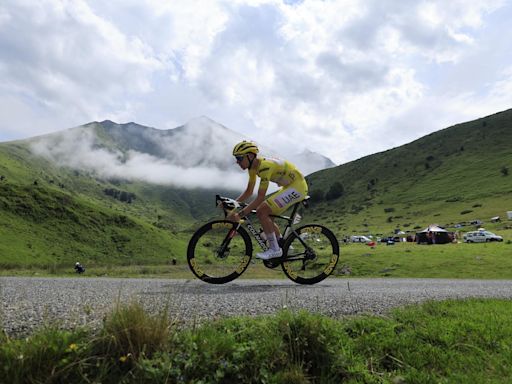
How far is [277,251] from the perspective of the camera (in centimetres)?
1030

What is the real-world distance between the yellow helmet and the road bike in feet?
4.10

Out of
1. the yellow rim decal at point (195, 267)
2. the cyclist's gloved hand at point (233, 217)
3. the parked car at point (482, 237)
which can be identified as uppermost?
the parked car at point (482, 237)

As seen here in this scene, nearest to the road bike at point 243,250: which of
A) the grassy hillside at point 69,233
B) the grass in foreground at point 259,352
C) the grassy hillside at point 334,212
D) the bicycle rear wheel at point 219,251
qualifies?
the bicycle rear wheel at point 219,251

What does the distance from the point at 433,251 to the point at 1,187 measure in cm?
12555

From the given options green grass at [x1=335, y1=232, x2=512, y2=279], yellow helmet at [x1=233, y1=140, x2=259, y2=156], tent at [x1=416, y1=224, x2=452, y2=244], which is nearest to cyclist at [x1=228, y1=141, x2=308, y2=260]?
yellow helmet at [x1=233, y1=140, x2=259, y2=156]

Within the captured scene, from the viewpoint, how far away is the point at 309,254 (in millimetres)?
10734

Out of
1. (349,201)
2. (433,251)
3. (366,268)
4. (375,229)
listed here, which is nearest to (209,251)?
(366,268)

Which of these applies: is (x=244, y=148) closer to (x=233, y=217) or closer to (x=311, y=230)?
(x=233, y=217)

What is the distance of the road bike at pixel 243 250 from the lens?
1022cm

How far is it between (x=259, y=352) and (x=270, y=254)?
571cm

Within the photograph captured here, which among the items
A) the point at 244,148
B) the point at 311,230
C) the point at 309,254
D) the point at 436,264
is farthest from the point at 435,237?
the point at 244,148

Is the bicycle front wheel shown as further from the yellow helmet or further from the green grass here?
the green grass

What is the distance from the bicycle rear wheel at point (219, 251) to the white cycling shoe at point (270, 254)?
419mm

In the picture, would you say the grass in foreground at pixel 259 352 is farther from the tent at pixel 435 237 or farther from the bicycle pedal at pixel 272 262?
the tent at pixel 435 237
